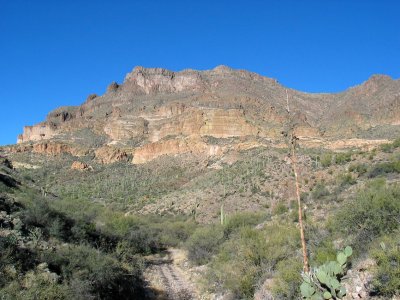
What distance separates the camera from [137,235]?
27.7 metres

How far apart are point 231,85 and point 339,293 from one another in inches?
4604

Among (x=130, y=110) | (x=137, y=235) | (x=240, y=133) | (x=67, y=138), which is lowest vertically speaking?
(x=137, y=235)

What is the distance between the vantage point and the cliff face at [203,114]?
8631 cm

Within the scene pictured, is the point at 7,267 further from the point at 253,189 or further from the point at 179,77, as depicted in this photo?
the point at 179,77

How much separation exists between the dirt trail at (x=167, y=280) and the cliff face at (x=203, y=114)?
164 ft

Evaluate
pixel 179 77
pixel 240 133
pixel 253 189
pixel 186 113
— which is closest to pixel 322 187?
pixel 253 189

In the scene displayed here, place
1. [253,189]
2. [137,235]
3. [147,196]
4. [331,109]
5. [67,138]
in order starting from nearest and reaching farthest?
[137,235]
[253,189]
[147,196]
[67,138]
[331,109]

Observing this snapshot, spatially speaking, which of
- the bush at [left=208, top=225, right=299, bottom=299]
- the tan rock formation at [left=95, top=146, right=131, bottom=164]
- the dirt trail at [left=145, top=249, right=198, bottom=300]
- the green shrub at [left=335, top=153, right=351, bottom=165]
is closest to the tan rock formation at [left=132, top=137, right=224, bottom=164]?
the tan rock formation at [left=95, top=146, right=131, bottom=164]

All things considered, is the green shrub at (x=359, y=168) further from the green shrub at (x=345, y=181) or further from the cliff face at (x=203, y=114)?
the cliff face at (x=203, y=114)

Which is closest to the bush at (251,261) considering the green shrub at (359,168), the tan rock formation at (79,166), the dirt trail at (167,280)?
the dirt trail at (167,280)

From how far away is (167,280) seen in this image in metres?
20.2

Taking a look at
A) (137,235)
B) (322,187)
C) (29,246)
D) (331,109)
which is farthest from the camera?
(331,109)

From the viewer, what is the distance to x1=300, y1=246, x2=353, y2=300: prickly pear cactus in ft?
25.7

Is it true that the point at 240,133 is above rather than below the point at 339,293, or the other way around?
above
